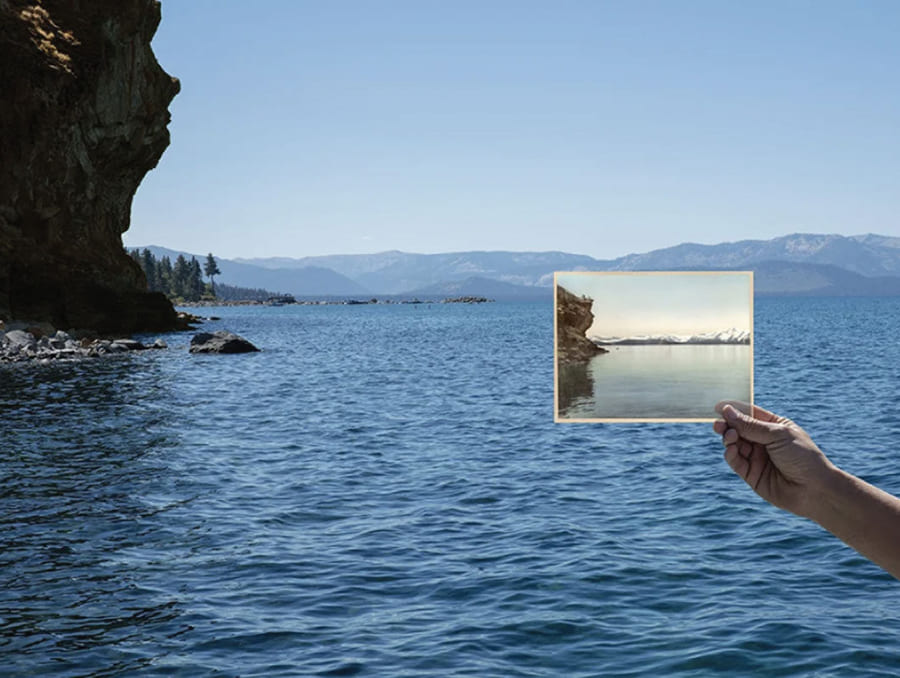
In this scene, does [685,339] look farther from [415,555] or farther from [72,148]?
[72,148]

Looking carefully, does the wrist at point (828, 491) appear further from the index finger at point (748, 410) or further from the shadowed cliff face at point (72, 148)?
the shadowed cliff face at point (72, 148)

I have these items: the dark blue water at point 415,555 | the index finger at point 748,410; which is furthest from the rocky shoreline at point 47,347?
the index finger at point 748,410

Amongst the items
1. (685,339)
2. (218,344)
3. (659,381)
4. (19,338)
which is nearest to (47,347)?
(19,338)

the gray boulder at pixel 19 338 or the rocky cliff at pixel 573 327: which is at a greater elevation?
the rocky cliff at pixel 573 327

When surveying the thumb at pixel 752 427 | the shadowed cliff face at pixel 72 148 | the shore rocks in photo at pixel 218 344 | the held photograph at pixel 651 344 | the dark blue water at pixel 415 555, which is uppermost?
the shadowed cliff face at pixel 72 148

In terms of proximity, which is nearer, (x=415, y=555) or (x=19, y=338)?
(x=415, y=555)

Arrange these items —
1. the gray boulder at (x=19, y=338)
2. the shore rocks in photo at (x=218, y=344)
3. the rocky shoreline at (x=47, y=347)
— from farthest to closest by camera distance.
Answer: the shore rocks in photo at (x=218, y=344) → the gray boulder at (x=19, y=338) → the rocky shoreline at (x=47, y=347)

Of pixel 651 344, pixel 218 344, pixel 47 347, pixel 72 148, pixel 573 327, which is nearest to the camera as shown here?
pixel 573 327

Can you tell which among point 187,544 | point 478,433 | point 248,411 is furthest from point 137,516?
point 248,411
